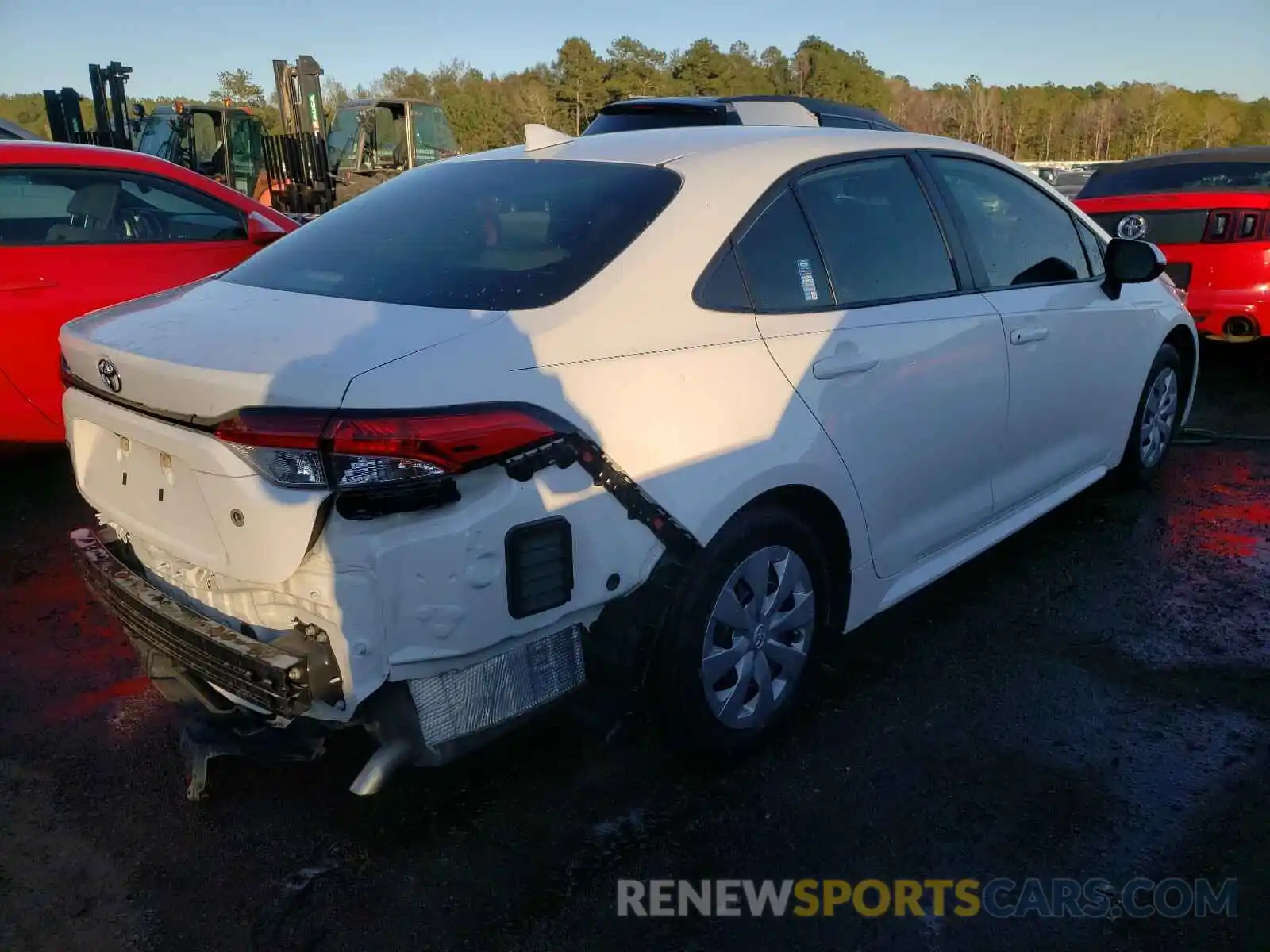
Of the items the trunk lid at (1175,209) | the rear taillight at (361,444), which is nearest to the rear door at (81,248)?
the rear taillight at (361,444)

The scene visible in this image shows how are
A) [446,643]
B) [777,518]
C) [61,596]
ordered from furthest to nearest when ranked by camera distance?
[61,596], [777,518], [446,643]

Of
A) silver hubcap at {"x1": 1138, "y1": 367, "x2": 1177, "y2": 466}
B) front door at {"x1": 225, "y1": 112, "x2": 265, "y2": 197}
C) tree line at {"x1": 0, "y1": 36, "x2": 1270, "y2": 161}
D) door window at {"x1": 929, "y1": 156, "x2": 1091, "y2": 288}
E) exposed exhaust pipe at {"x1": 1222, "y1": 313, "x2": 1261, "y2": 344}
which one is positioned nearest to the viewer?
door window at {"x1": 929, "y1": 156, "x2": 1091, "y2": 288}

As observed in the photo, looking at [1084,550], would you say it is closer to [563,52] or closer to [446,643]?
[446,643]

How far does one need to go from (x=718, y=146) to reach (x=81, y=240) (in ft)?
11.4

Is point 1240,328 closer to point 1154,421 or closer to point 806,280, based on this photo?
point 1154,421

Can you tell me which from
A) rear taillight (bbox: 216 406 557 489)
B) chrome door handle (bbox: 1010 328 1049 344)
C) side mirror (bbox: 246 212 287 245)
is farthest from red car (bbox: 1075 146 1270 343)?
rear taillight (bbox: 216 406 557 489)

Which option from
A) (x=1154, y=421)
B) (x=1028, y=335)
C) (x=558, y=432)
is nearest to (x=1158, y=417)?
(x=1154, y=421)

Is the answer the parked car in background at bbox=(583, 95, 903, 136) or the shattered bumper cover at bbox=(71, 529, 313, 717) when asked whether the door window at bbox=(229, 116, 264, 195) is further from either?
the shattered bumper cover at bbox=(71, 529, 313, 717)

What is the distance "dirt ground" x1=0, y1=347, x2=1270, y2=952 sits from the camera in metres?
2.31

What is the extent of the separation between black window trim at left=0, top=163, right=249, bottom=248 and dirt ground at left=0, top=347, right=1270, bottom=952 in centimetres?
196

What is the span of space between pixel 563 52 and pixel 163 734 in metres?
56.6

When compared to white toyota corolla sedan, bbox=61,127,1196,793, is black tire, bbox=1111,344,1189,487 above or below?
below

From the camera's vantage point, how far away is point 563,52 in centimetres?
5453

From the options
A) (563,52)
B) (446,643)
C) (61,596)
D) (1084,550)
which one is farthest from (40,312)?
(563,52)
